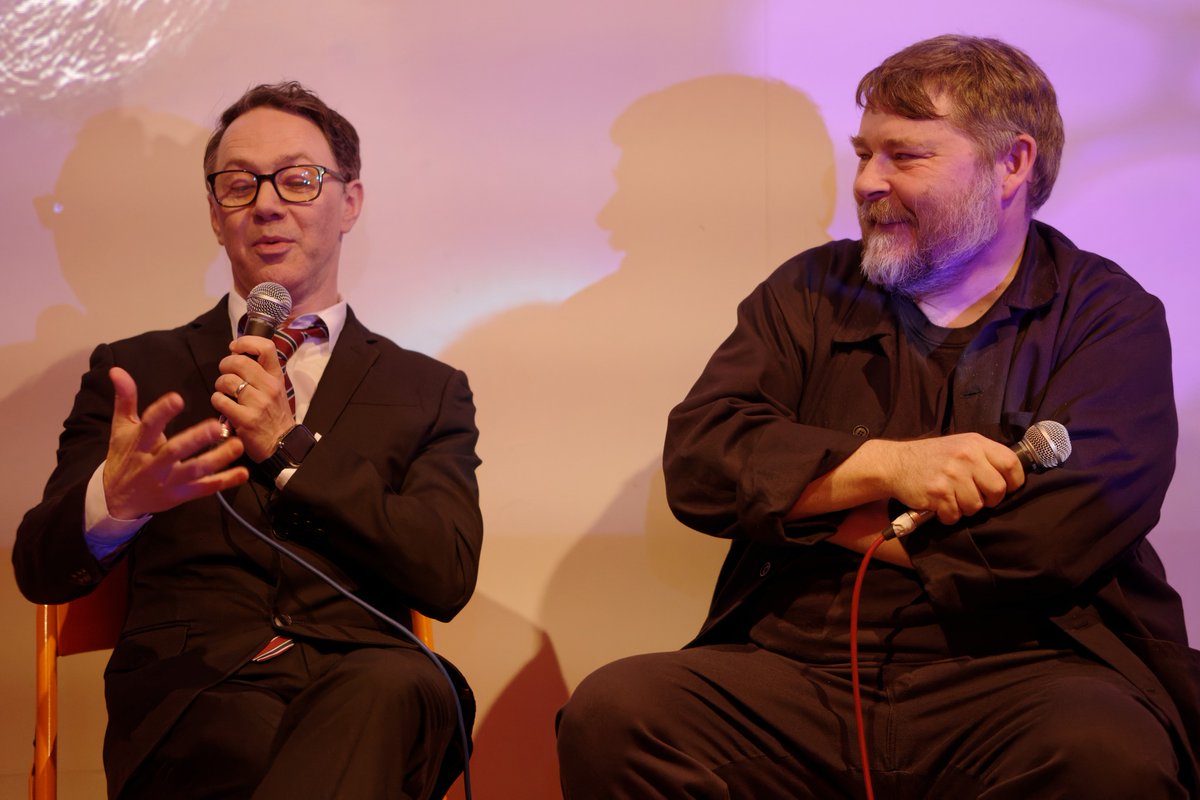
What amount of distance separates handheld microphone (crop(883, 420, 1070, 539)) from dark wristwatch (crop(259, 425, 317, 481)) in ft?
3.51

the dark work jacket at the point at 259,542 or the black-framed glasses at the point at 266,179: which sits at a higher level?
the black-framed glasses at the point at 266,179

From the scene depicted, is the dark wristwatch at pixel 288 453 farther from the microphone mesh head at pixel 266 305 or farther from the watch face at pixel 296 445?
the microphone mesh head at pixel 266 305

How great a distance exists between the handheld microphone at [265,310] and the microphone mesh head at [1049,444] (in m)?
1.34

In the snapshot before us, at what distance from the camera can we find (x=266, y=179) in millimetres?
2684

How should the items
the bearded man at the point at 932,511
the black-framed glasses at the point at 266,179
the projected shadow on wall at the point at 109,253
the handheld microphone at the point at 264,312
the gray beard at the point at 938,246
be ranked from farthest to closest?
the projected shadow on wall at the point at 109,253 → the black-framed glasses at the point at 266,179 → the gray beard at the point at 938,246 → the handheld microphone at the point at 264,312 → the bearded man at the point at 932,511

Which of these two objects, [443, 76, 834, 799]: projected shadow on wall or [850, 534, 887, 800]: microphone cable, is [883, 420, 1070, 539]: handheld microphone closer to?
[850, 534, 887, 800]: microphone cable

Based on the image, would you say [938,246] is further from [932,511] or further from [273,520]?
[273,520]

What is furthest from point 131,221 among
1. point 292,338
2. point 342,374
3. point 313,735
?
point 313,735

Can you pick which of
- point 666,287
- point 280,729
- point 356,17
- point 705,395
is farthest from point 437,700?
point 356,17

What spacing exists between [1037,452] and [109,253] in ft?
7.97

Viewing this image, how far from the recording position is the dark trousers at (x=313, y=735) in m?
1.92

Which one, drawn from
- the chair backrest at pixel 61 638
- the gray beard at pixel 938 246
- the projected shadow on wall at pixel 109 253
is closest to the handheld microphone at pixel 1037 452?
the gray beard at pixel 938 246

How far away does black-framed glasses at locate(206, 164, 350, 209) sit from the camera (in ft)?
8.82

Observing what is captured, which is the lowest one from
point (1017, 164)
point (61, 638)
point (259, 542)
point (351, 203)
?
point (61, 638)
